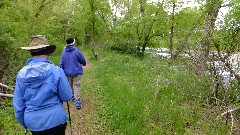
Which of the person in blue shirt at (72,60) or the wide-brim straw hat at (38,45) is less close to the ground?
the wide-brim straw hat at (38,45)

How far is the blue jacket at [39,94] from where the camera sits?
3.65m

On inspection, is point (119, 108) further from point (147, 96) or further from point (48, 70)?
point (48, 70)

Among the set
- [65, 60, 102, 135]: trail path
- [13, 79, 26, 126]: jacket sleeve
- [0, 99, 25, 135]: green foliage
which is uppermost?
[13, 79, 26, 126]: jacket sleeve

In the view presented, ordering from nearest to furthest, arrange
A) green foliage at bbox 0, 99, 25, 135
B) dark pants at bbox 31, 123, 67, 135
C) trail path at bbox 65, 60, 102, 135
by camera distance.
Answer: dark pants at bbox 31, 123, 67, 135 < green foliage at bbox 0, 99, 25, 135 < trail path at bbox 65, 60, 102, 135

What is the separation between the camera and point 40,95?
144 inches

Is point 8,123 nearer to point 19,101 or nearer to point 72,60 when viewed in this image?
point 72,60

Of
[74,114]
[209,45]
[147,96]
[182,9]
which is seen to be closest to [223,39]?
[209,45]

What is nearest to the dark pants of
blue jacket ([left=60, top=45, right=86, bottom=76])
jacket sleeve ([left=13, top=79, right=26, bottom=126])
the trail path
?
jacket sleeve ([left=13, top=79, right=26, bottom=126])

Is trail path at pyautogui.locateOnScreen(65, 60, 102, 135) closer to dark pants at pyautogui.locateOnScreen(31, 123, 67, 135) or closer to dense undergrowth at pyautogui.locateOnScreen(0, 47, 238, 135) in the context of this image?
dense undergrowth at pyautogui.locateOnScreen(0, 47, 238, 135)

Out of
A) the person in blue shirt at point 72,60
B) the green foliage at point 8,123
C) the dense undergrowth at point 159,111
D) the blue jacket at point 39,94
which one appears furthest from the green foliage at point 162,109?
the blue jacket at point 39,94

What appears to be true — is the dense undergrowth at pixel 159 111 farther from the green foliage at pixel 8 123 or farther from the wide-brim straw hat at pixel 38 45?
the wide-brim straw hat at pixel 38 45

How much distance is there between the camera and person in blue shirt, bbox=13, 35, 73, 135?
3652 millimetres

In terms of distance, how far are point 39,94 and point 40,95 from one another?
0.02 metres

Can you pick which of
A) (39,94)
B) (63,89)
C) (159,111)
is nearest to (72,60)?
(159,111)
